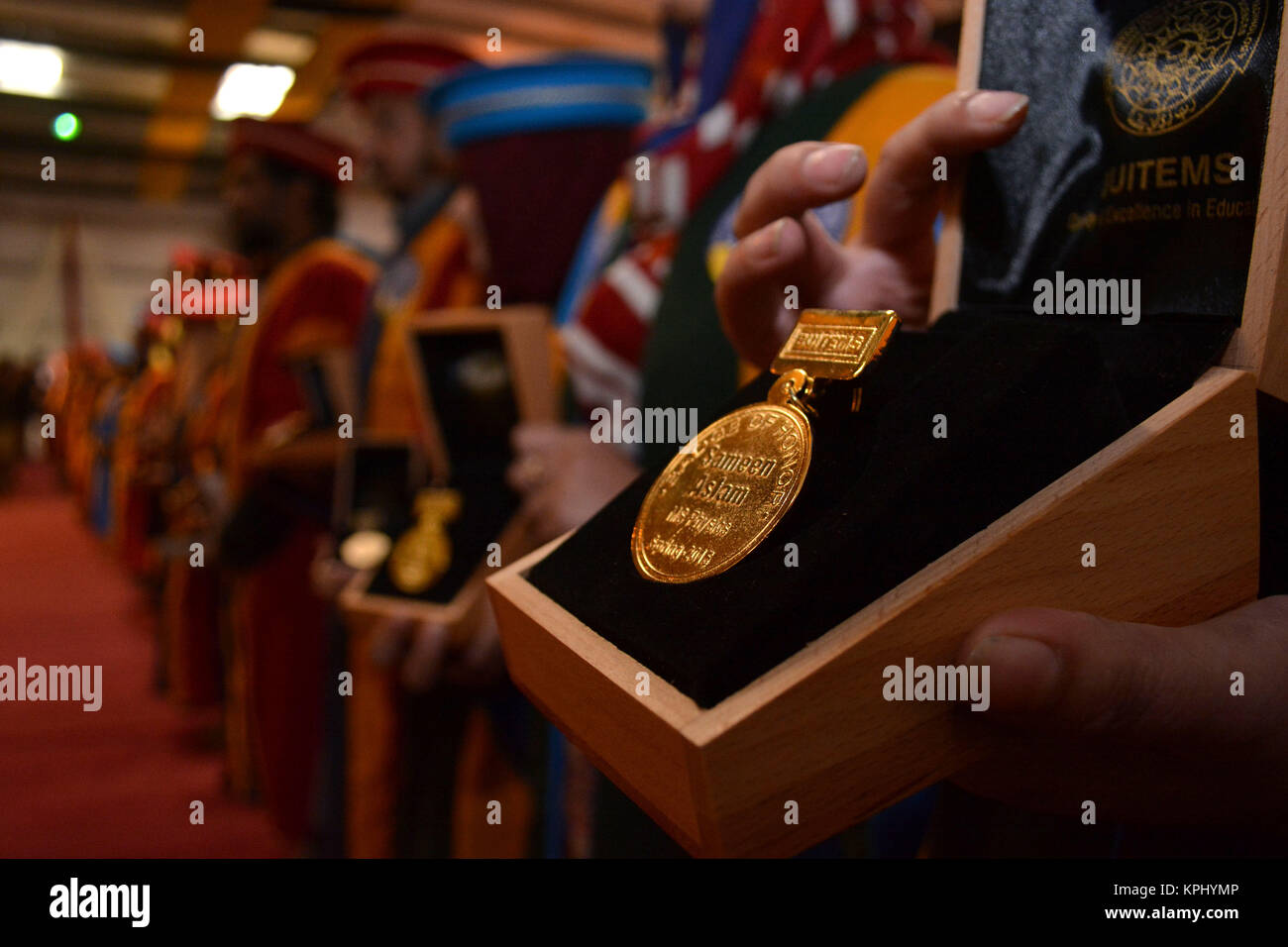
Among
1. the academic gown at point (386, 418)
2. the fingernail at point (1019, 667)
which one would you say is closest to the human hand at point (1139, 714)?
the fingernail at point (1019, 667)

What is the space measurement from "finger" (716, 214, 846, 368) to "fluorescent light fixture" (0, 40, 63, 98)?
0.85 meters

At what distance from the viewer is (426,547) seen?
0.97 metres

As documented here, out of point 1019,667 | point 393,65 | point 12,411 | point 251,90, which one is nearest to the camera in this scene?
point 1019,667

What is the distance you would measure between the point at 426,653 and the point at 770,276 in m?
0.61

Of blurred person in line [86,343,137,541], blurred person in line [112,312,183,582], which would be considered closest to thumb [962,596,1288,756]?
blurred person in line [112,312,183,582]

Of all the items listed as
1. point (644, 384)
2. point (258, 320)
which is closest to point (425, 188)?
point (258, 320)

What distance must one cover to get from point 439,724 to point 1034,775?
103cm

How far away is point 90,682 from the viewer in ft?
10.3

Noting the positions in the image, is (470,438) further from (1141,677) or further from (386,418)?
(1141,677)

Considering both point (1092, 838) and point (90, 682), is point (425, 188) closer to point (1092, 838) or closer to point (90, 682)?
point (1092, 838)

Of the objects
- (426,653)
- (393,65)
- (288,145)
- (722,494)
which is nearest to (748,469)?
(722,494)

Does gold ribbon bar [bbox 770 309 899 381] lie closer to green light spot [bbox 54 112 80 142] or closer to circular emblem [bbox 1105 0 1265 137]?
circular emblem [bbox 1105 0 1265 137]

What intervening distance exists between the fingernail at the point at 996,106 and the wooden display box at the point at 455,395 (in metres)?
0.63

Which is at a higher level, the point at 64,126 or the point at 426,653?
the point at 64,126
